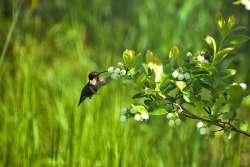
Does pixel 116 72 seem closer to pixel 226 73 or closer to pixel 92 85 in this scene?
pixel 92 85

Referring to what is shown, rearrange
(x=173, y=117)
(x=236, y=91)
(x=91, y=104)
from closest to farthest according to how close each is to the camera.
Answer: (x=236, y=91), (x=173, y=117), (x=91, y=104)

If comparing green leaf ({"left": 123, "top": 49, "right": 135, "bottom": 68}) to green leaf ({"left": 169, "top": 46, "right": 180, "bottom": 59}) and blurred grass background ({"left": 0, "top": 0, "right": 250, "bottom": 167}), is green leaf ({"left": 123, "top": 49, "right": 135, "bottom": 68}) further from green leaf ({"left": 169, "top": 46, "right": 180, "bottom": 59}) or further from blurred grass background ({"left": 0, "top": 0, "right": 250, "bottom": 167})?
blurred grass background ({"left": 0, "top": 0, "right": 250, "bottom": 167})

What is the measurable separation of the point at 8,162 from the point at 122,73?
1.02 metres

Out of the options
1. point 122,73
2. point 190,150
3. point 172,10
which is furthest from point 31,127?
point 172,10

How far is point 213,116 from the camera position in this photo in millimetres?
1070

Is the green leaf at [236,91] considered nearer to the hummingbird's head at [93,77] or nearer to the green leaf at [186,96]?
the green leaf at [186,96]

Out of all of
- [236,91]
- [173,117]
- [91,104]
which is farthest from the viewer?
[91,104]

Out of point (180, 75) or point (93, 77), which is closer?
point (180, 75)

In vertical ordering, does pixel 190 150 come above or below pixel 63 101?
below

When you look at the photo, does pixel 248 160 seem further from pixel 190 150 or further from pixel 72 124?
pixel 72 124

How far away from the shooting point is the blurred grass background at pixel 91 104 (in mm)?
1908

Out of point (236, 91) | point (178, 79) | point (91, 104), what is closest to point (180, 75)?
point (178, 79)

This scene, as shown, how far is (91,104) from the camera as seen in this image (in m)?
2.25

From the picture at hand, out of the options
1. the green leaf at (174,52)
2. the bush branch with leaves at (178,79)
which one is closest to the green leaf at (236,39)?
the bush branch with leaves at (178,79)
